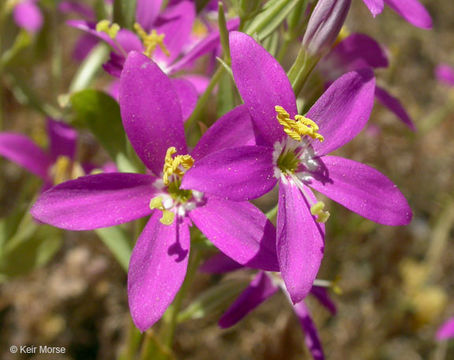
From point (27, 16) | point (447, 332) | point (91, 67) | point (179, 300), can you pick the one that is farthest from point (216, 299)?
point (27, 16)

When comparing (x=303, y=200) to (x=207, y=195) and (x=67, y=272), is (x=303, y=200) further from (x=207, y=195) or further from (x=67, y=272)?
(x=67, y=272)

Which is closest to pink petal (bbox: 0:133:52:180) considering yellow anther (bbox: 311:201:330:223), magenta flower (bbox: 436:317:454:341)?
yellow anther (bbox: 311:201:330:223)

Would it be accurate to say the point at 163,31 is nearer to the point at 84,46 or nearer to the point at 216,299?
the point at 216,299

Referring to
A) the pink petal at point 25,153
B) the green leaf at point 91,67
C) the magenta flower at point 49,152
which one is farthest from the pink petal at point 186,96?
the green leaf at point 91,67

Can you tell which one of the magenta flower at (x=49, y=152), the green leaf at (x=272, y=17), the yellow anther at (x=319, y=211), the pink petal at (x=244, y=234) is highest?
the green leaf at (x=272, y=17)

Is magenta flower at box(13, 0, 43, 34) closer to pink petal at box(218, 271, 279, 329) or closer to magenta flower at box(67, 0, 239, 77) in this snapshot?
magenta flower at box(67, 0, 239, 77)

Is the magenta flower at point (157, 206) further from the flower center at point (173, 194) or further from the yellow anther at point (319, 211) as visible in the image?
the yellow anther at point (319, 211)
